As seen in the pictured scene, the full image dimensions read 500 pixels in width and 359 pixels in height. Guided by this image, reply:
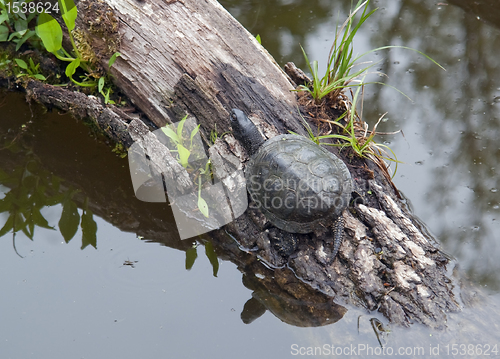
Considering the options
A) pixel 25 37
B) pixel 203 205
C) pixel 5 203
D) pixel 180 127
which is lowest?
pixel 5 203

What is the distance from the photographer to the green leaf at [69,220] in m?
2.71

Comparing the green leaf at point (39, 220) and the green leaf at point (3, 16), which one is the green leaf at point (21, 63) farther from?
the green leaf at point (39, 220)

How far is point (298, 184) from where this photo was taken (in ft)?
7.87

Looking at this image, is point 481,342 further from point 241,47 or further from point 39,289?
point 39,289

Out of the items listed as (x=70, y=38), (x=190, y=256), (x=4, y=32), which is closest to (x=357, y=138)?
(x=190, y=256)

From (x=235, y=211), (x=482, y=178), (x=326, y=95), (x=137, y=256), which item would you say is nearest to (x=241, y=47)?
(x=326, y=95)

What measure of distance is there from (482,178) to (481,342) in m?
1.47

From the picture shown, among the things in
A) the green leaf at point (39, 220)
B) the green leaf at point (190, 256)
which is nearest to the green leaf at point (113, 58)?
the green leaf at point (39, 220)

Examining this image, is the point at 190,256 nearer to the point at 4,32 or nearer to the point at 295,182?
the point at 295,182

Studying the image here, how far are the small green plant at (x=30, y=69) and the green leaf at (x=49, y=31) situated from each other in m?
0.49

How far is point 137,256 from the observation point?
2.60 metres

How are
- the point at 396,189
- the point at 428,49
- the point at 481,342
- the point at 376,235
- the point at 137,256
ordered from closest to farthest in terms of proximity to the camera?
the point at 481,342 → the point at 376,235 → the point at 137,256 → the point at 396,189 → the point at 428,49

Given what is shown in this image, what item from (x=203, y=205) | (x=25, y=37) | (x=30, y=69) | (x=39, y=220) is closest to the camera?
(x=203, y=205)

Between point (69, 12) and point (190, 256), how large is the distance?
7.14 feet
